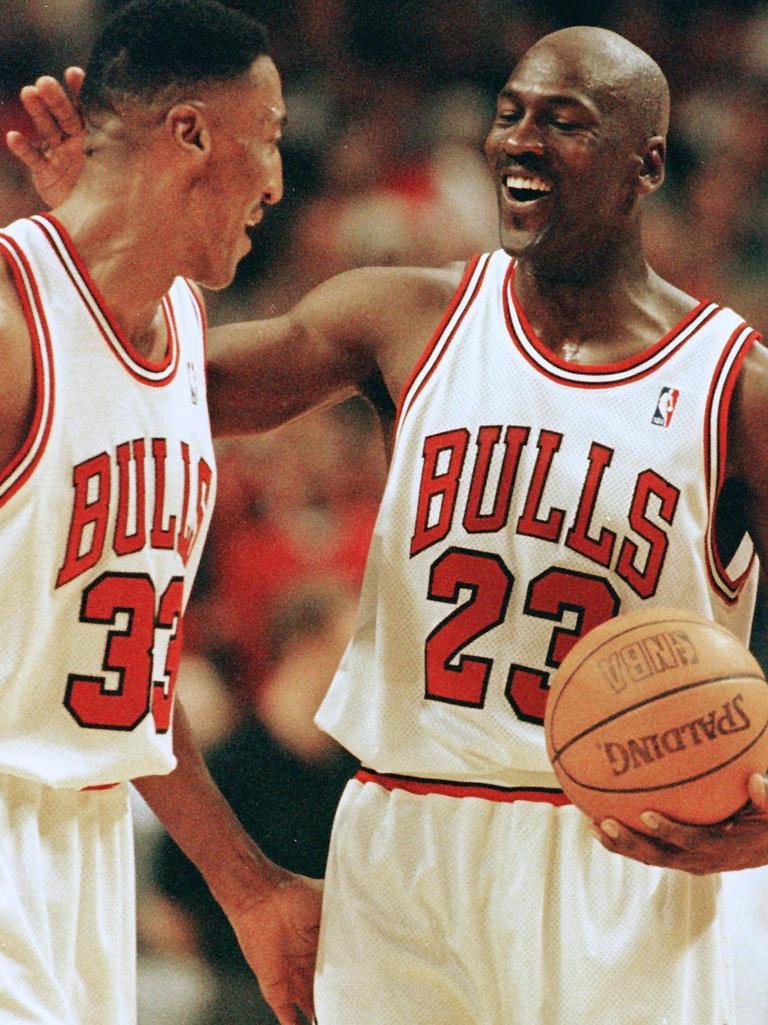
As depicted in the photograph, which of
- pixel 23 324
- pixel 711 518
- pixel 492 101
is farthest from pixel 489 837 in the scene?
pixel 492 101

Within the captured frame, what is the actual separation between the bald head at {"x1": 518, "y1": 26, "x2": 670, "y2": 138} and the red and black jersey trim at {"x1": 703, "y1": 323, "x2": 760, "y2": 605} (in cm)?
32

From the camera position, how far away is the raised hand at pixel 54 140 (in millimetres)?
2047

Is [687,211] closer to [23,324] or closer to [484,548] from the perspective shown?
[484,548]

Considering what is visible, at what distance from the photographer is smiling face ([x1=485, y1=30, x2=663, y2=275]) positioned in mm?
2016

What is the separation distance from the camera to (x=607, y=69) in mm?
2031

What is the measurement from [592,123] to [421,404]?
1.37 ft

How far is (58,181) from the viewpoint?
207cm

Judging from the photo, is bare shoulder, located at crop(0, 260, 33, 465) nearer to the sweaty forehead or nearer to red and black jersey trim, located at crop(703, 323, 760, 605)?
the sweaty forehead

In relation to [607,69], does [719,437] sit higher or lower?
lower

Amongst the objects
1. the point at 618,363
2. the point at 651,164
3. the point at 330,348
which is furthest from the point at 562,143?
the point at 330,348

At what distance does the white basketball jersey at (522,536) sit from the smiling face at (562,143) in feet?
0.50

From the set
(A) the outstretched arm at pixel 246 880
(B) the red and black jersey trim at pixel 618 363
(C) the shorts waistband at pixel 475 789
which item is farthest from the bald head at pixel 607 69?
(A) the outstretched arm at pixel 246 880

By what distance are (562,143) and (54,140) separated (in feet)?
2.16

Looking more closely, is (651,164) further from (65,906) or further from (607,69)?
(65,906)
